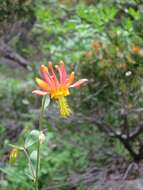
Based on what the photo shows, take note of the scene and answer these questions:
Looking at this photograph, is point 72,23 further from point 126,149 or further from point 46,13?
point 126,149

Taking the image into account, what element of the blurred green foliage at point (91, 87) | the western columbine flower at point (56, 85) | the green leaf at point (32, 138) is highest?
the western columbine flower at point (56, 85)

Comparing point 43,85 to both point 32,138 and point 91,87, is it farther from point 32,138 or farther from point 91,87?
point 91,87

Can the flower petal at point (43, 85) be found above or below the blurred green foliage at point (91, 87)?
above

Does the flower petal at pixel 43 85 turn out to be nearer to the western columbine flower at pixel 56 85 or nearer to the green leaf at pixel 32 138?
the western columbine flower at pixel 56 85

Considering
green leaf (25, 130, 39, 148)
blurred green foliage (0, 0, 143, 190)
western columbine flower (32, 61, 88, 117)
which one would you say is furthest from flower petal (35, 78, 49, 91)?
blurred green foliage (0, 0, 143, 190)

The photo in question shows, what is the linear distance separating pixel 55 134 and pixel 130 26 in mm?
1295

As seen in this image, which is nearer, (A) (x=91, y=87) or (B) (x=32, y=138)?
(B) (x=32, y=138)

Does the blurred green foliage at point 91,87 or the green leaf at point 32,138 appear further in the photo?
the blurred green foliage at point 91,87

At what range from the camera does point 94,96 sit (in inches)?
146

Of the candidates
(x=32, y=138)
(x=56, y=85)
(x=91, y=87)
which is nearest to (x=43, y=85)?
(x=56, y=85)

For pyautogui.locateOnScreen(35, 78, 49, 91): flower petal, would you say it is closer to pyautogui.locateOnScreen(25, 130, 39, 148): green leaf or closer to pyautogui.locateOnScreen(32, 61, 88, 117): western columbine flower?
pyautogui.locateOnScreen(32, 61, 88, 117): western columbine flower

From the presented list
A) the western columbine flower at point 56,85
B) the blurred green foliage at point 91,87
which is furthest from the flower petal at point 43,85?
the blurred green foliage at point 91,87

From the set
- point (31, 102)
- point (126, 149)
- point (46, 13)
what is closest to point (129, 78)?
point (126, 149)

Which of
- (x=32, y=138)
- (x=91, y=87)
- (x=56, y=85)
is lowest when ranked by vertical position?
(x=91, y=87)
